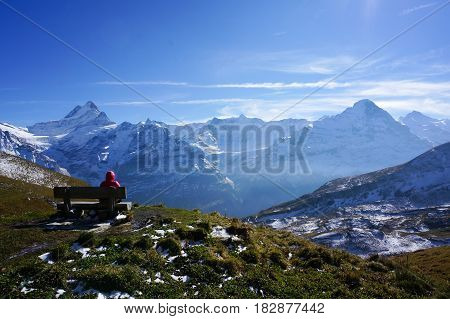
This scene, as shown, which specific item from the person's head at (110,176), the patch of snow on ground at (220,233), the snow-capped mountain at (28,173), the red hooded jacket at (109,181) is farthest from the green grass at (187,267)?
the snow-capped mountain at (28,173)

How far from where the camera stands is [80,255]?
2006 centimetres

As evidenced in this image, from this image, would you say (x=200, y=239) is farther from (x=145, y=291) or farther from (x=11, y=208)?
(x=11, y=208)

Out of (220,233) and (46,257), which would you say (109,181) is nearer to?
(220,233)

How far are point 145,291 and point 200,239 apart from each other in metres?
6.55

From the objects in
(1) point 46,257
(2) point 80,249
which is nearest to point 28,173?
(2) point 80,249

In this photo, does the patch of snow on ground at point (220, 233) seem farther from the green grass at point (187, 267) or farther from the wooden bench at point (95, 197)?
the wooden bench at point (95, 197)

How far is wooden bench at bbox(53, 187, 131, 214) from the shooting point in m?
27.2

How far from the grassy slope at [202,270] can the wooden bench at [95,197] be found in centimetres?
269

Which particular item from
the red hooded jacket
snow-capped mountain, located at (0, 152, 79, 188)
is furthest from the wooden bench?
snow-capped mountain, located at (0, 152, 79, 188)

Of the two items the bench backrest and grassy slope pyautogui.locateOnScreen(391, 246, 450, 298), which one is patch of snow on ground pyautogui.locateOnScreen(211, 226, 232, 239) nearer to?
the bench backrest

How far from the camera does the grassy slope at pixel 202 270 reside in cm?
1728

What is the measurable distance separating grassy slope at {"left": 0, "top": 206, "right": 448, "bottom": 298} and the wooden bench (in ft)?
8.82
